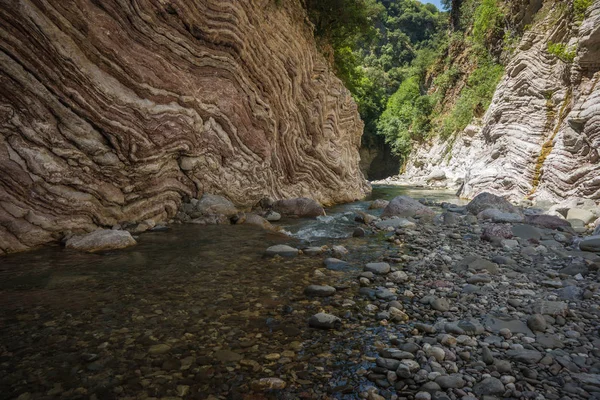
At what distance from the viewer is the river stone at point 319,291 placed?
3668 millimetres

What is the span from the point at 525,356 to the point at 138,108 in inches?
277

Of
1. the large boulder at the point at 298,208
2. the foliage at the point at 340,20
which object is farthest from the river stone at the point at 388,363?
the foliage at the point at 340,20

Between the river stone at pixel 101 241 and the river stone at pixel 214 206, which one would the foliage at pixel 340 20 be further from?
the river stone at pixel 101 241

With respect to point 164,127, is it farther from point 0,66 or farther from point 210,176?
point 0,66

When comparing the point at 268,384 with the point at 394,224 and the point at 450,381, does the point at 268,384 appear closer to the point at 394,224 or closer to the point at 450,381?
the point at 450,381

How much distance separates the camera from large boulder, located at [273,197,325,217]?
33.2 ft

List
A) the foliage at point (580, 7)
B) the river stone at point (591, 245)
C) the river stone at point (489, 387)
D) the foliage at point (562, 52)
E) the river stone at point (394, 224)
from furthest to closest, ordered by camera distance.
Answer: the foliage at point (562, 52)
the foliage at point (580, 7)
the river stone at point (394, 224)
the river stone at point (591, 245)
the river stone at point (489, 387)

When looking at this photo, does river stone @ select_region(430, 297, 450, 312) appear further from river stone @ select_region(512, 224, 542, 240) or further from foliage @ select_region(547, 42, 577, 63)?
foliage @ select_region(547, 42, 577, 63)

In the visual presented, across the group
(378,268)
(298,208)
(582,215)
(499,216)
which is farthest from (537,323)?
(582,215)

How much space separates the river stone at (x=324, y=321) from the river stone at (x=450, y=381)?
3.27ft

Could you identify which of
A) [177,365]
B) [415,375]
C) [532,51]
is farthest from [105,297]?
[532,51]

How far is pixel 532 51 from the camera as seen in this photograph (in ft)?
50.5

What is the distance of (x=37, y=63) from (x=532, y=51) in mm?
18600

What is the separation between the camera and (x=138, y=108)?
6598 mm
